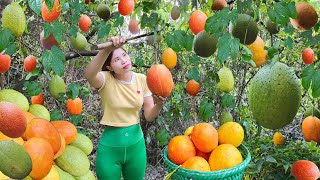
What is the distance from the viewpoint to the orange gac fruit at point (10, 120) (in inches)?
43.4

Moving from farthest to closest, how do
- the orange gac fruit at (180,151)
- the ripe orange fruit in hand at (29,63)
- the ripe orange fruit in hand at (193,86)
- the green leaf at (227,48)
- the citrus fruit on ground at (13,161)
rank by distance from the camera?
the ripe orange fruit in hand at (193,86) → the ripe orange fruit in hand at (29,63) → the orange gac fruit at (180,151) → the green leaf at (227,48) → the citrus fruit on ground at (13,161)

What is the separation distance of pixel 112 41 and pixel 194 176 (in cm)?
69

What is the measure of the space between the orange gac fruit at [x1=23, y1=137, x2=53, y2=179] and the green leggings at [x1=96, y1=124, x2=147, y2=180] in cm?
113

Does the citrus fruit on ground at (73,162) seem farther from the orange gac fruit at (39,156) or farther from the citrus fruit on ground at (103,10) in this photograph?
the citrus fruit on ground at (103,10)

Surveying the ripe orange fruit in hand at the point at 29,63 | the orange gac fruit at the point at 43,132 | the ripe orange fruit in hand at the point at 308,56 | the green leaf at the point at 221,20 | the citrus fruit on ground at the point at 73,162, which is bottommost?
the citrus fruit on ground at the point at 73,162

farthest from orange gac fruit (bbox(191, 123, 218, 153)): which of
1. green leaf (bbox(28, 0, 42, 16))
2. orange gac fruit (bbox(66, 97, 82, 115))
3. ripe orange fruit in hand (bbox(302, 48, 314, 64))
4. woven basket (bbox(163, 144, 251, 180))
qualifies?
orange gac fruit (bbox(66, 97, 82, 115))

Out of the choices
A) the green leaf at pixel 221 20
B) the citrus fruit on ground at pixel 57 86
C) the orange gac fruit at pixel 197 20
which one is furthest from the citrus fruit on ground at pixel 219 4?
the citrus fruit on ground at pixel 57 86

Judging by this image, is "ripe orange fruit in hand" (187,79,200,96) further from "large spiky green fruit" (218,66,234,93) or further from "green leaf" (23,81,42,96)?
"green leaf" (23,81,42,96)

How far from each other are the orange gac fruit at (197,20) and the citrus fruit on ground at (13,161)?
104 centimetres

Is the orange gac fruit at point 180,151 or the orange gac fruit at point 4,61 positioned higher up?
the orange gac fruit at point 4,61

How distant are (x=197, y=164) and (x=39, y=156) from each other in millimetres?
693

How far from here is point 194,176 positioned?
1.55 metres

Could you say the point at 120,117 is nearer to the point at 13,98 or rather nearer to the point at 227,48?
the point at 13,98

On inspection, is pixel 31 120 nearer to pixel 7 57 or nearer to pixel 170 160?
pixel 7 57
